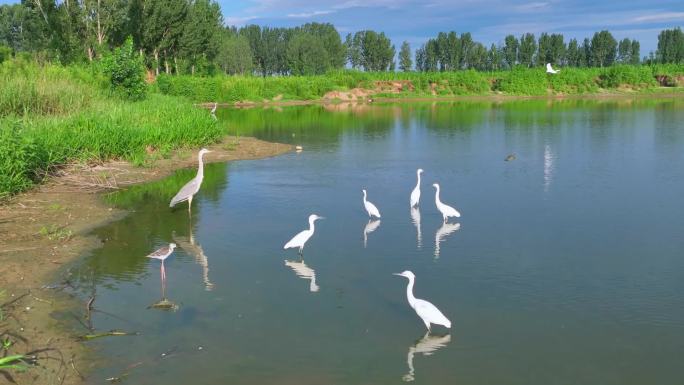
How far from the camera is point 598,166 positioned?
18.4 metres

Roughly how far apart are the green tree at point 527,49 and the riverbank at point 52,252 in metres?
91.5

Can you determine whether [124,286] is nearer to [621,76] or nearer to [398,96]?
[398,96]

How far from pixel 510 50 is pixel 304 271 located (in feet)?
326

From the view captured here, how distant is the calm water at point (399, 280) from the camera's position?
21.5 feet

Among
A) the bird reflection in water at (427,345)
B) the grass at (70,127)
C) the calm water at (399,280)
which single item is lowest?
the bird reflection in water at (427,345)

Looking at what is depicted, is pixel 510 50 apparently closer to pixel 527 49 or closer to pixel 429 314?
pixel 527 49

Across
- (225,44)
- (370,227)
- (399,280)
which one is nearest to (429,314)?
(399,280)

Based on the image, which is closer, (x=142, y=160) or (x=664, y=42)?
(x=142, y=160)

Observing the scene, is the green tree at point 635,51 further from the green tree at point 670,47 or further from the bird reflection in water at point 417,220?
the bird reflection in water at point 417,220

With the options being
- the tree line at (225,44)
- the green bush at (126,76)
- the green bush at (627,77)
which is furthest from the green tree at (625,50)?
the green bush at (126,76)

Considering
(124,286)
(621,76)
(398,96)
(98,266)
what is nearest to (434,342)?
(124,286)

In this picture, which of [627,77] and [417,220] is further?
[627,77]

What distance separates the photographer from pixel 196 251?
10406mm

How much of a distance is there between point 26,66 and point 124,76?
152 inches
